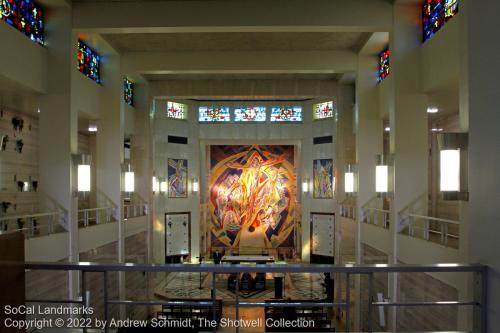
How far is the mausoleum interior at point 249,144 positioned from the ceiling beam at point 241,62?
62 mm

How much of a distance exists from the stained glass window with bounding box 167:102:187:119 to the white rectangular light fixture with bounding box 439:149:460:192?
658 inches

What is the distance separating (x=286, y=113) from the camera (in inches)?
850

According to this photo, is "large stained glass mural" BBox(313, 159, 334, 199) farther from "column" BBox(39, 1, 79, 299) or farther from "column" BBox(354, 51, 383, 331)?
"column" BBox(39, 1, 79, 299)

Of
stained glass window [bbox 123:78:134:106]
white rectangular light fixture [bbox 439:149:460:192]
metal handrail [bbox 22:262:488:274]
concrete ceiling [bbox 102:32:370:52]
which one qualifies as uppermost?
concrete ceiling [bbox 102:32:370:52]

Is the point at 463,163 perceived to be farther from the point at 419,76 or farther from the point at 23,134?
the point at 23,134

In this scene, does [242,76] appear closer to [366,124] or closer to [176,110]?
[366,124]

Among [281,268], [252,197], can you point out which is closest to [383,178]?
[281,268]

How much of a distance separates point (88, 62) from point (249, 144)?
1067 cm

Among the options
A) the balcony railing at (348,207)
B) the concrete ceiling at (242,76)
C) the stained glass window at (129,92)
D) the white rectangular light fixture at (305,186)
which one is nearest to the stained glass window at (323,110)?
the white rectangular light fixture at (305,186)

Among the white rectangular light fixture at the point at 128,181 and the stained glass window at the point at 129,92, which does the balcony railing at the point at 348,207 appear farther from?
the stained glass window at the point at 129,92

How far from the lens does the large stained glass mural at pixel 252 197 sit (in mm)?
23328

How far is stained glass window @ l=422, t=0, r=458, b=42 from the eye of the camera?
8352 millimetres

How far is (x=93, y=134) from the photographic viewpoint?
1864cm

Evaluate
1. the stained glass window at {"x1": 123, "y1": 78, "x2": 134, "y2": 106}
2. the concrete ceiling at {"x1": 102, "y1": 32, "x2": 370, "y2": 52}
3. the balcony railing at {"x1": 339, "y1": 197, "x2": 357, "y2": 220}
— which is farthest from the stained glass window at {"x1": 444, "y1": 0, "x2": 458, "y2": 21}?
the stained glass window at {"x1": 123, "y1": 78, "x2": 134, "y2": 106}
